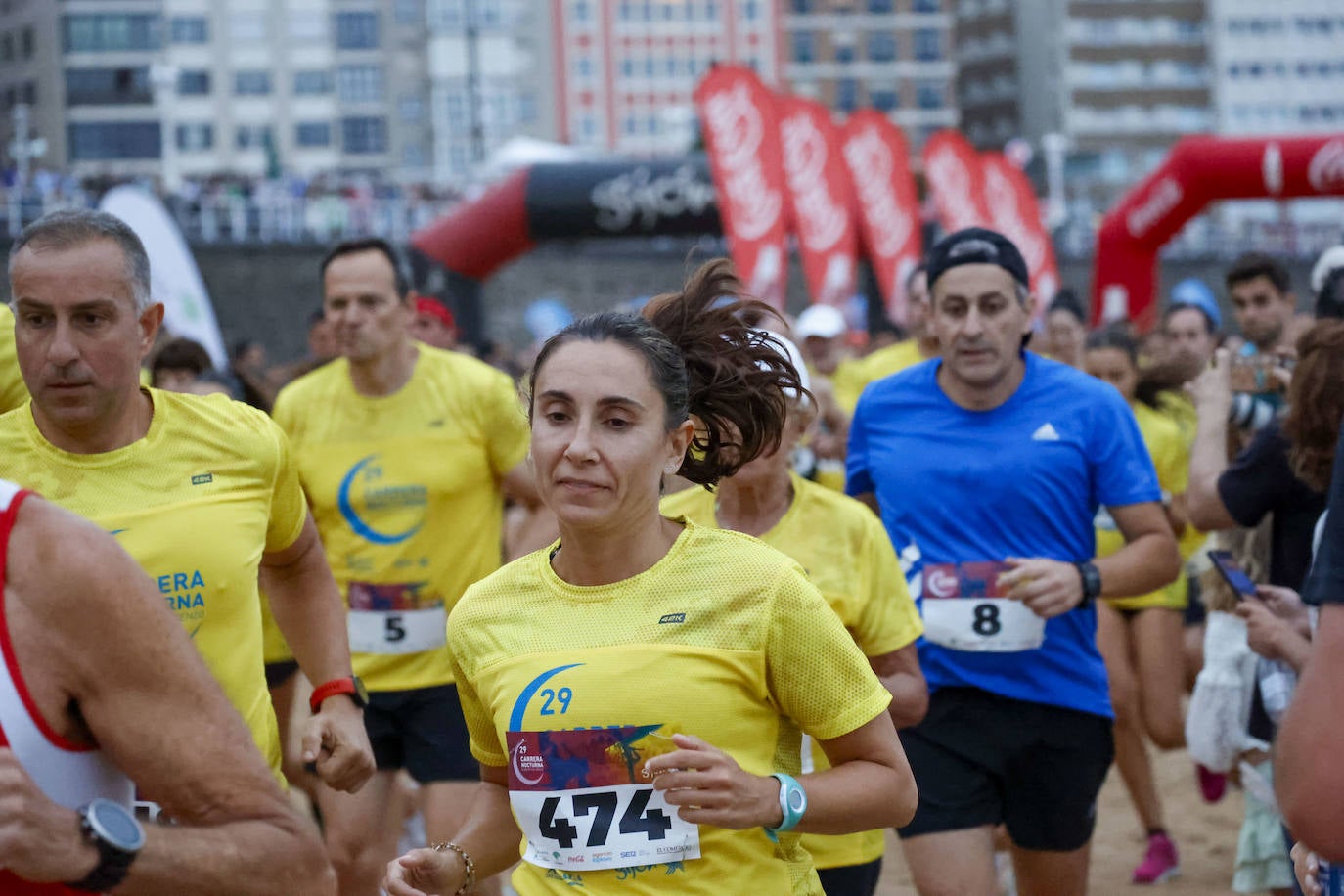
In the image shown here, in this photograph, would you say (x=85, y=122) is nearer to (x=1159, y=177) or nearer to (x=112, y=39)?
(x=112, y=39)

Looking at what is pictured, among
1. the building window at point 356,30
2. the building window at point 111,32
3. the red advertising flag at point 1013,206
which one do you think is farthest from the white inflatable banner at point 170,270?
the building window at point 356,30

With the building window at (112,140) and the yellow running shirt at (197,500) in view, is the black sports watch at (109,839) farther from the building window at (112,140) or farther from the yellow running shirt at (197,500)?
the building window at (112,140)

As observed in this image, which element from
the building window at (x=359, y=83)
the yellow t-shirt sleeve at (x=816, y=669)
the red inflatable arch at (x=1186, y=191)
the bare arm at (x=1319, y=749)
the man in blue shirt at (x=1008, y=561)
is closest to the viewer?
the bare arm at (x=1319, y=749)

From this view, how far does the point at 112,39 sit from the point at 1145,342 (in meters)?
66.0

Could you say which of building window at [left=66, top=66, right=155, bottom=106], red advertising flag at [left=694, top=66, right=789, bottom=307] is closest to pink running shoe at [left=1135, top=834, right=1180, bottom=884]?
red advertising flag at [left=694, top=66, right=789, bottom=307]

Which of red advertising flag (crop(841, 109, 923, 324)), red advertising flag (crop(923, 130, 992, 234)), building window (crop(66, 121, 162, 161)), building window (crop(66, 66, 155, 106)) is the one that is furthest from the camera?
building window (crop(66, 66, 155, 106))

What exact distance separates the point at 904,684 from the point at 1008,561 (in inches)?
26.3

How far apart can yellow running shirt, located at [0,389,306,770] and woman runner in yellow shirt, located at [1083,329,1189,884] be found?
Result: 3.91 meters

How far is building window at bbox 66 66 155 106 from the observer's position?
225ft

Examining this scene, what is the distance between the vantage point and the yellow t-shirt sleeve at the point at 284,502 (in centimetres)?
360

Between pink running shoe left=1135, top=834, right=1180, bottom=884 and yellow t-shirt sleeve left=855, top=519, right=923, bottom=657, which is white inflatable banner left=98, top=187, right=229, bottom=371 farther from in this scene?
yellow t-shirt sleeve left=855, top=519, right=923, bottom=657

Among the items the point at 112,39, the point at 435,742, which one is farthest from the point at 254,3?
the point at 435,742

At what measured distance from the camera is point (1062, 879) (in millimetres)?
4336

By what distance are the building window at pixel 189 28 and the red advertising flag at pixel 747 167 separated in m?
62.1
